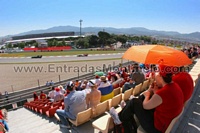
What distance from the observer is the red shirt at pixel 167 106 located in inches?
103

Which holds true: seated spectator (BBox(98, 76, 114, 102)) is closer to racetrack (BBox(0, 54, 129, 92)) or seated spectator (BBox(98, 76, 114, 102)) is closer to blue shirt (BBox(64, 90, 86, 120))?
blue shirt (BBox(64, 90, 86, 120))

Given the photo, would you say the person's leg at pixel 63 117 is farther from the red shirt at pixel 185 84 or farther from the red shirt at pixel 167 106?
the red shirt at pixel 185 84

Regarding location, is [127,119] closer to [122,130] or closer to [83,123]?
[122,130]

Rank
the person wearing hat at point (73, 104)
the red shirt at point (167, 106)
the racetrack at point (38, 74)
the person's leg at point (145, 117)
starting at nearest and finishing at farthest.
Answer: the red shirt at point (167, 106) → the person's leg at point (145, 117) → the person wearing hat at point (73, 104) → the racetrack at point (38, 74)

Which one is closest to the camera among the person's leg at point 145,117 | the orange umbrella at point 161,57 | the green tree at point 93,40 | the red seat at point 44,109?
the person's leg at point 145,117

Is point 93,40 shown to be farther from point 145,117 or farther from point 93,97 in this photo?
point 145,117

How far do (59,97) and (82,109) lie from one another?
3.42m

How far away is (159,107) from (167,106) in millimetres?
135

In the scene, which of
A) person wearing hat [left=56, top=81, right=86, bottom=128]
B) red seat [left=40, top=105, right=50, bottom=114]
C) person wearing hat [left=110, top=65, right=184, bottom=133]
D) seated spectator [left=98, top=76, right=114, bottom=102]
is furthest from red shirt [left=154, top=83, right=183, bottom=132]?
red seat [left=40, top=105, right=50, bottom=114]

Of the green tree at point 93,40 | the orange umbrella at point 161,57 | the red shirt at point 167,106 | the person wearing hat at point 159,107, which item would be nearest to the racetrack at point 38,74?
the orange umbrella at point 161,57

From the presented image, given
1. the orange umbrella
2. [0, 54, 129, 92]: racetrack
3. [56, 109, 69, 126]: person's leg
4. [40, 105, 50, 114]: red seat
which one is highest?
the orange umbrella

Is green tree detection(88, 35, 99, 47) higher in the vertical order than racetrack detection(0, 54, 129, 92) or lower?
higher

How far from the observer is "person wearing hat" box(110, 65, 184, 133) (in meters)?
2.64

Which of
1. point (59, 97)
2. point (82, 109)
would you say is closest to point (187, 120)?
point (82, 109)
